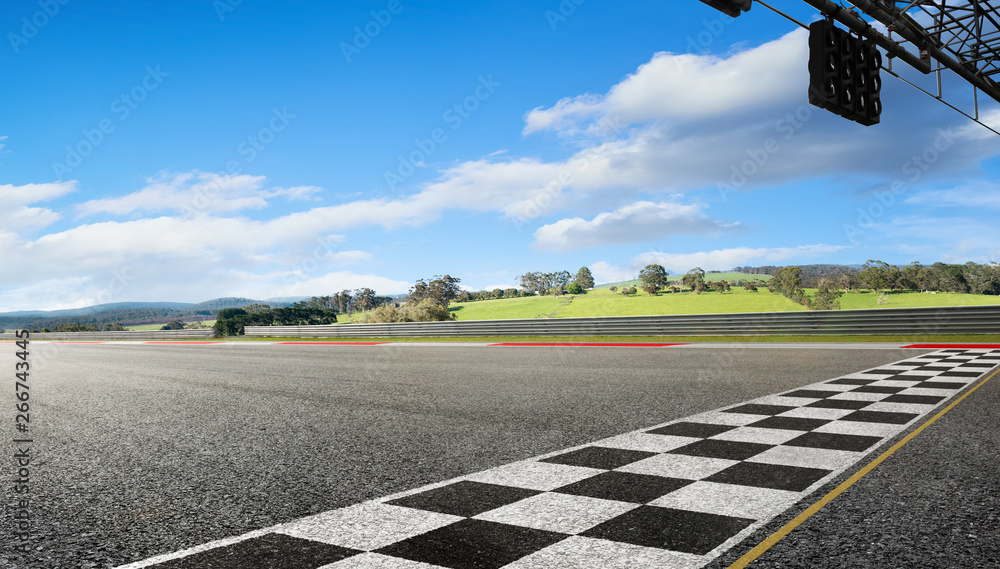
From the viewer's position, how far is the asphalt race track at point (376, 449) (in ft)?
9.11


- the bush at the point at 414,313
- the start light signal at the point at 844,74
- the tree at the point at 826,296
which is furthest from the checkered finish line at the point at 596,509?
the tree at the point at 826,296

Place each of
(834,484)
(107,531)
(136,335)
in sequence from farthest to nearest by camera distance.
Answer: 1. (136,335)
2. (834,484)
3. (107,531)

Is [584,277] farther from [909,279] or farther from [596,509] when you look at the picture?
[596,509]

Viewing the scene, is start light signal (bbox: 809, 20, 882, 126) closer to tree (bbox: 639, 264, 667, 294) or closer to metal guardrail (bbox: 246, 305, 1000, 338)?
metal guardrail (bbox: 246, 305, 1000, 338)

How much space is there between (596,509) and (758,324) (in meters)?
15.9

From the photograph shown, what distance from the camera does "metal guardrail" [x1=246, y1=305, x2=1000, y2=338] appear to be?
1491 cm

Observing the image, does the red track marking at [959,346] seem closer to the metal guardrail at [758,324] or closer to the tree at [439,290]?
the metal guardrail at [758,324]

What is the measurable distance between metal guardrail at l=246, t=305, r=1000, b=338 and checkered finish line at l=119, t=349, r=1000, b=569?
1194cm

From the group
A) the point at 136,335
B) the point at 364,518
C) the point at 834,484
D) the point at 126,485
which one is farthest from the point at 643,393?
the point at 136,335

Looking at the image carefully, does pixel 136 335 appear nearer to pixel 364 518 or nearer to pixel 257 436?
pixel 257 436

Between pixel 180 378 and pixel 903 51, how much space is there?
14.4 metres

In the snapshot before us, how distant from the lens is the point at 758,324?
1734 centimetres

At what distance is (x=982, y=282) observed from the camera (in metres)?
44.8

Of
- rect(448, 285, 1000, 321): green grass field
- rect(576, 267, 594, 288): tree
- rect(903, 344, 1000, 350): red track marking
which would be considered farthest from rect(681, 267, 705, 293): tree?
rect(903, 344, 1000, 350): red track marking
